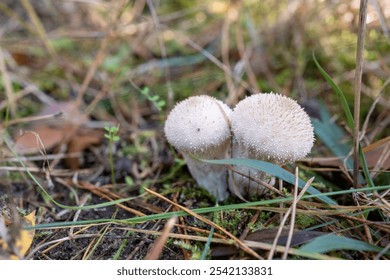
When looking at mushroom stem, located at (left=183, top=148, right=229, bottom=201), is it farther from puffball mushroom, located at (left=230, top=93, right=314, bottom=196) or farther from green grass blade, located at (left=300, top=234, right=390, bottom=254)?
green grass blade, located at (left=300, top=234, right=390, bottom=254)

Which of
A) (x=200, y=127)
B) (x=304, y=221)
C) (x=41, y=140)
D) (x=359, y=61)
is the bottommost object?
(x=304, y=221)

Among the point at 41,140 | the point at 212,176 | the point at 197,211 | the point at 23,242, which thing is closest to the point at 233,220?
the point at 197,211

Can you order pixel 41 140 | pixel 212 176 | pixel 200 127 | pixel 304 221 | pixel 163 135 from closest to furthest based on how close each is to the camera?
pixel 304 221, pixel 200 127, pixel 212 176, pixel 163 135, pixel 41 140

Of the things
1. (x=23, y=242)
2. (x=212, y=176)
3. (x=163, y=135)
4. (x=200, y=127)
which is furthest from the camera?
(x=163, y=135)

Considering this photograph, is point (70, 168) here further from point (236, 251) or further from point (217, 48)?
point (217, 48)

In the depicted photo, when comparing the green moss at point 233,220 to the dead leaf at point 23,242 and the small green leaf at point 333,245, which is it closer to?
the small green leaf at point 333,245

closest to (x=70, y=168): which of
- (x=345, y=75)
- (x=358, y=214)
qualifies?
(x=358, y=214)

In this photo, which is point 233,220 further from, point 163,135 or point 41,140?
point 41,140

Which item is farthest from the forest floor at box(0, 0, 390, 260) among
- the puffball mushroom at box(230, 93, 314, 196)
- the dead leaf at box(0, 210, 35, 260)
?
the puffball mushroom at box(230, 93, 314, 196)
